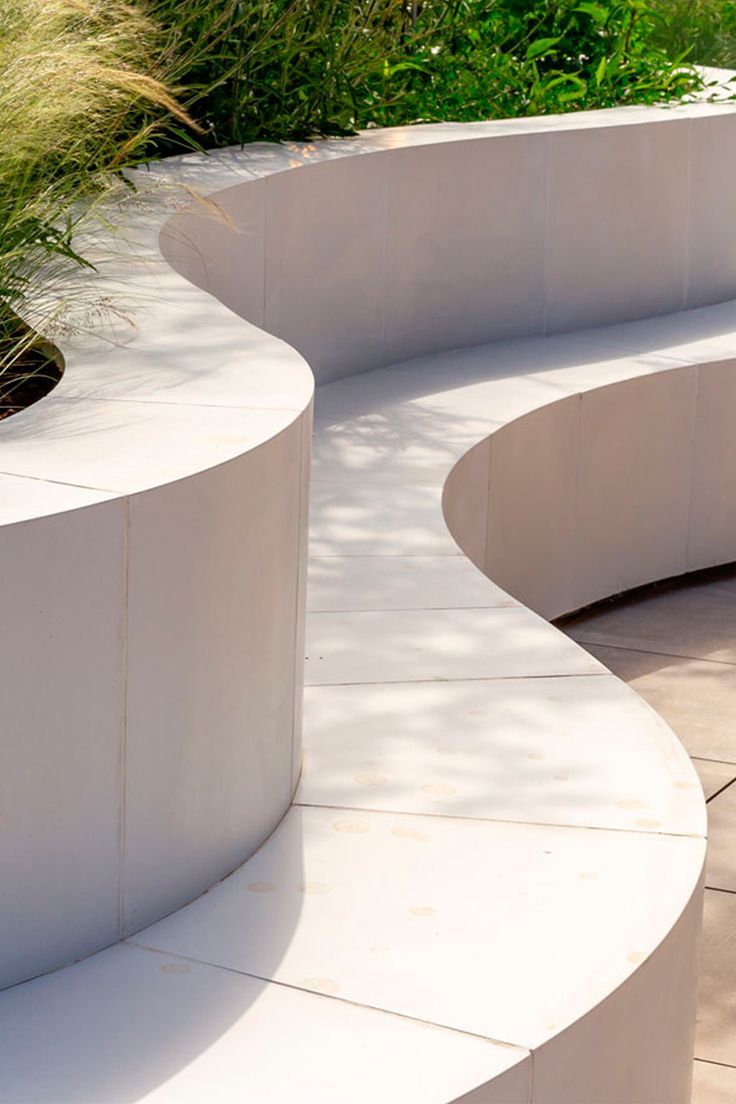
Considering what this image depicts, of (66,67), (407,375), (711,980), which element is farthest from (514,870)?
(407,375)

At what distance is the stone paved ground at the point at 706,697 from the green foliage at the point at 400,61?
221 centimetres

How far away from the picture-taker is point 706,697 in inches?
214

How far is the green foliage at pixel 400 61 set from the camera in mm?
6406

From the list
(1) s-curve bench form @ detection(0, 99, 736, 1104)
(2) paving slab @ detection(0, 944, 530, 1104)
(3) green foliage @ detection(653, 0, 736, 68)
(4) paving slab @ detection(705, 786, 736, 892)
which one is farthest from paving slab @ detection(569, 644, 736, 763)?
(3) green foliage @ detection(653, 0, 736, 68)

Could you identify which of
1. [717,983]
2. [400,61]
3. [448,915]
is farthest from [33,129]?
[400,61]

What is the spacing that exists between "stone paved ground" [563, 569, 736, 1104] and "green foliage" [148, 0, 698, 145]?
221 centimetres

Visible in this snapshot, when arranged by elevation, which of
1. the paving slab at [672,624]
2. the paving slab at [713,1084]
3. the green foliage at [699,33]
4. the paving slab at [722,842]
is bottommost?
the paving slab at [672,624]

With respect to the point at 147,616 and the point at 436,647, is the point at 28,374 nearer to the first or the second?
the point at 147,616

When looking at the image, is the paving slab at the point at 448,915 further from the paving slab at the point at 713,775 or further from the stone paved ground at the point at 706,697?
the paving slab at the point at 713,775

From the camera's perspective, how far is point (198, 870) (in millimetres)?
2809

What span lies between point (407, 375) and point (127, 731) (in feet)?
13.5

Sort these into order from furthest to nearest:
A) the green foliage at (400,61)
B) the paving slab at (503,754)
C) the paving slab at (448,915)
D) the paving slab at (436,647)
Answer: the green foliage at (400,61)
the paving slab at (436,647)
the paving slab at (503,754)
the paving slab at (448,915)

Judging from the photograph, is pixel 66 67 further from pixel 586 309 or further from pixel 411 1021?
pixel 586 309

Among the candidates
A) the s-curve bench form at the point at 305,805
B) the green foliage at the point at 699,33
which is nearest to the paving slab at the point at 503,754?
the s-curve bench form at the point at 305,805
